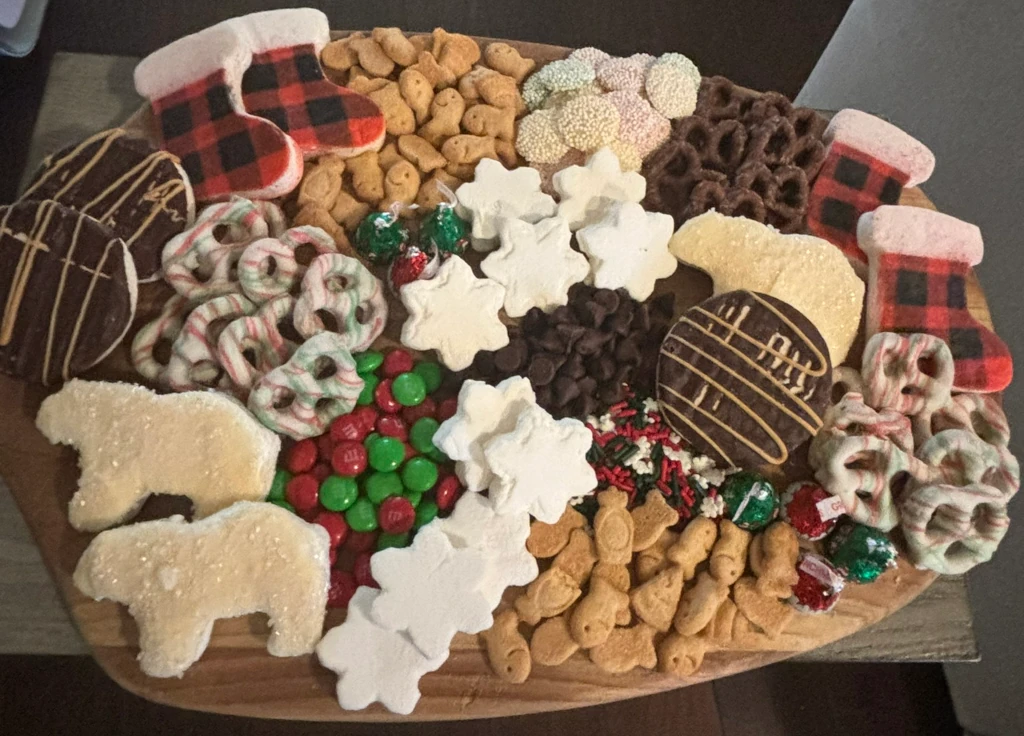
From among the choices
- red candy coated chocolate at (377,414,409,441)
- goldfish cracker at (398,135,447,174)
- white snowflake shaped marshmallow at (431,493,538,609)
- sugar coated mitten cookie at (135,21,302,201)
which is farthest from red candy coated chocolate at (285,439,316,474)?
goldfish cracker at (398,135,447,174)

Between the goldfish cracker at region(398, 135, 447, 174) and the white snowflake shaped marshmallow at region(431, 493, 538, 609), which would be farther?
the goldfish cracker at region(398, 135, 447, 174)

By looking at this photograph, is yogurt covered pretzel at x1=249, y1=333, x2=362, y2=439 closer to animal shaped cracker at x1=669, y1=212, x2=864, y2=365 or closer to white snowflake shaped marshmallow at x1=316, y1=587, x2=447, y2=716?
white snowflake shaped marshmallow at x1=316, y1=587, x2=447, y2=716

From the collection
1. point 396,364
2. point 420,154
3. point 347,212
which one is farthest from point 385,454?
point 420,154

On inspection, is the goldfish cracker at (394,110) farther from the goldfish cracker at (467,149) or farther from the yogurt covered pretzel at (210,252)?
the yogurt covered pretzel at (210,252)

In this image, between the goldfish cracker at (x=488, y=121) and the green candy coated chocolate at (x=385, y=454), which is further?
the goldfish cracker at (x=488, y=121)

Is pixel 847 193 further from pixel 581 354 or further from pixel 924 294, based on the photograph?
pixel 581 354

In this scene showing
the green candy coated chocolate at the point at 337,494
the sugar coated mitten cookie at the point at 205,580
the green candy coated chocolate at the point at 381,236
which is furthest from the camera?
the green candy coated chocolate at the point at 381,236

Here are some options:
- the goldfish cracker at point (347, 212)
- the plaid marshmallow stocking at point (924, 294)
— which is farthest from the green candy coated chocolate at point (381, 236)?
the plaid marshmallow stocking at point (924, 294)
